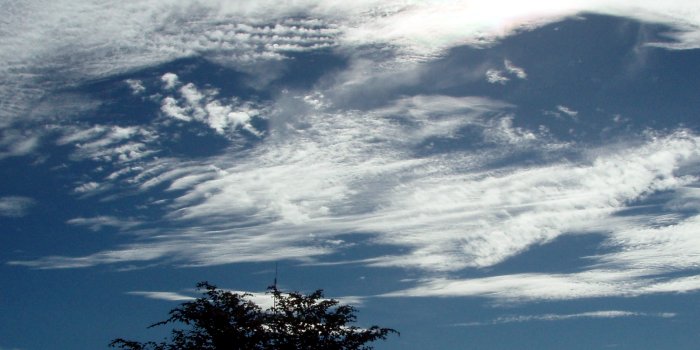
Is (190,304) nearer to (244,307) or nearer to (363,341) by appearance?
(244,307)

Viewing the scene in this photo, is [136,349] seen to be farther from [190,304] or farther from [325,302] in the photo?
[325,302]

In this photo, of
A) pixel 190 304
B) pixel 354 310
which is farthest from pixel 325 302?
pixel 190 304

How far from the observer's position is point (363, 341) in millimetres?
38688

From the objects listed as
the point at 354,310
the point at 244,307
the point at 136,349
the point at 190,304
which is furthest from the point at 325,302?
the point at 136,349

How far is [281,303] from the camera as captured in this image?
40.0 m

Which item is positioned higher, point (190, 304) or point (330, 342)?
point (190, 304)

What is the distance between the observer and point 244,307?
39406 mm

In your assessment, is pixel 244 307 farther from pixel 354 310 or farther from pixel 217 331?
pixel 354 310

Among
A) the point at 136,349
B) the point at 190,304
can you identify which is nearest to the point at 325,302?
the point at 190,304

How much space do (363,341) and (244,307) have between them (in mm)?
5908

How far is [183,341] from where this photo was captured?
38.4 metres

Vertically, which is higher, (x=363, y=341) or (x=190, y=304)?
(x=190, y=304)

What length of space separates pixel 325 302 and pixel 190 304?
6.41m

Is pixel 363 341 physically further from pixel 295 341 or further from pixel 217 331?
pixel 217 331
